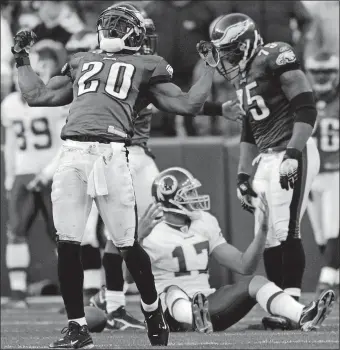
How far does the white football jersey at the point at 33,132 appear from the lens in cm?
863

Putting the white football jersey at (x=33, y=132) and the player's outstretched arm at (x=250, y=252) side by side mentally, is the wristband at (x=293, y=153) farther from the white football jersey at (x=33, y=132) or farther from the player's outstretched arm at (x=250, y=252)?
the white football jersey at (x=33, y=132)

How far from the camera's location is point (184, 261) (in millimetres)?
6293

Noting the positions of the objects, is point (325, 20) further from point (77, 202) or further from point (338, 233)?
point (77, 202)

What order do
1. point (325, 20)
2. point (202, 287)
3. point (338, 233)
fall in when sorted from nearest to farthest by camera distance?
1. point (202, 287)
2. point (338, 233)
3. point (325, 20)

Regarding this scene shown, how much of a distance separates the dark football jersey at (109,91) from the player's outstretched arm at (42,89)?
8cm

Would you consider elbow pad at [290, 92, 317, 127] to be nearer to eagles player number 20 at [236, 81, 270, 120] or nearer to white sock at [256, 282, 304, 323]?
eagles player number 20 at [236, 81, 270, 120]

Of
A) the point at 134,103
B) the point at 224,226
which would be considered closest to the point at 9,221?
the point at 224,226

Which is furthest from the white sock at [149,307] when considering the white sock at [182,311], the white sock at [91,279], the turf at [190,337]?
the white sock at [91,279]

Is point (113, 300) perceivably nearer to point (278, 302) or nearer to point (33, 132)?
point (278, 302)

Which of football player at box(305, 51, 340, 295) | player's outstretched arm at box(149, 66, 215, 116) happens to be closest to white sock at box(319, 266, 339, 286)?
football player at box(305, 51, 340, 295)

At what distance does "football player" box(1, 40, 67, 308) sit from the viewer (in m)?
8.57

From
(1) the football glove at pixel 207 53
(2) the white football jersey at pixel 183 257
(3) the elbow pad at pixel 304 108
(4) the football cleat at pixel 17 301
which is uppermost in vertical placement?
(1) the football glove at pixel 207 53

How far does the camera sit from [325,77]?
8.66 m

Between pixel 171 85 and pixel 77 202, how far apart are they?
0.71 meters
